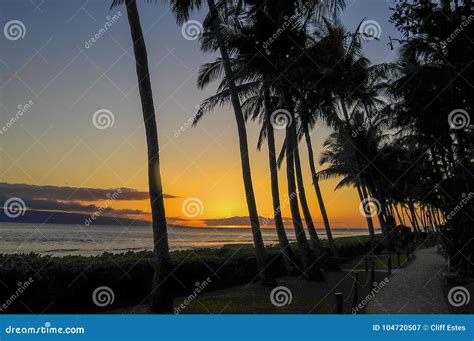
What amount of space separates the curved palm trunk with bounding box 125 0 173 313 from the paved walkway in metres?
5.04

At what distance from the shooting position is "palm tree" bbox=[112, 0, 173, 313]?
11.1 m

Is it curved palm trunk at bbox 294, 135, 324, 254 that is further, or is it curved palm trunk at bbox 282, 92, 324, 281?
curved palm trunk at bbox 294, 135, 324, 254

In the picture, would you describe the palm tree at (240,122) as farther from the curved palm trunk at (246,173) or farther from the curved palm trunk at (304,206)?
the curved palm trunk at (304,206)

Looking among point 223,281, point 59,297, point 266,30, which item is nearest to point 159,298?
point 59,297

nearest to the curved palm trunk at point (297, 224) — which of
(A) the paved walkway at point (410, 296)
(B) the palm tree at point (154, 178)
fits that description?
(A) the paved walkway at point (410, 296)

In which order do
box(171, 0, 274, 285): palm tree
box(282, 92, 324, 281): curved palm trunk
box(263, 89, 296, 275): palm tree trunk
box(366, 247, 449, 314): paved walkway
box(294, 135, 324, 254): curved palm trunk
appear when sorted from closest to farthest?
box(366, 247, 449, 314): paved walkway < box(171, 0, 274, 285): palm tree < box(282, 92, 324, 281): curved palm trunk < box(263, 89, 296, 275): palm tree trunk < box(294, 135, 324, 254): curved palm trunk

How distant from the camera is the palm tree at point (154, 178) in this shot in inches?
439

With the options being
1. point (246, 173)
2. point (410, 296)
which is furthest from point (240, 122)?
point (410, 296)

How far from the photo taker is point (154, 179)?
38.1ft

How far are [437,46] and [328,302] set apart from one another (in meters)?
10.7

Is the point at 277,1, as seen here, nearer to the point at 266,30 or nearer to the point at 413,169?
the point at 266,30

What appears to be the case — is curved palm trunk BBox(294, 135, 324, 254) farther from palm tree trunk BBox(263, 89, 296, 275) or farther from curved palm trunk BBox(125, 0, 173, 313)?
curved palm trunk BBox(125, 0, 173, 313)

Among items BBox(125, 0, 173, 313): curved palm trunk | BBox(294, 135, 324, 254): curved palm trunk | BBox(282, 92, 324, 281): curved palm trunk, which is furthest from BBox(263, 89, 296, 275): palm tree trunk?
BBox(125, 0, 173, 313): curved palm trunk

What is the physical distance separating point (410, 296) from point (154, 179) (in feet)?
28.0
